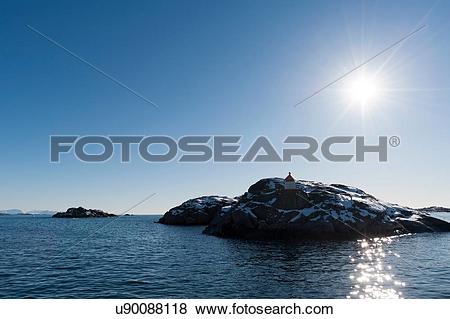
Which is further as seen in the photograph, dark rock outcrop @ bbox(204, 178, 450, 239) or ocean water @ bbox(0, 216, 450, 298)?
dark rock outcrop @ bbox(204, 178, 450, 239)

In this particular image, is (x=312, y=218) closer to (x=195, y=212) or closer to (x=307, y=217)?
(x=307, y=217)

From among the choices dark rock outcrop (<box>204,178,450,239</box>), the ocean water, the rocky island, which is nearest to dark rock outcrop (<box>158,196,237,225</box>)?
the rocky island

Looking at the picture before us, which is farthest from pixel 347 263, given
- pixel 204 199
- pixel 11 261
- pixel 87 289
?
pixel 204 199

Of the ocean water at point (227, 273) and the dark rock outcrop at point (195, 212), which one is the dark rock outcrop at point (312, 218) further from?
the dark rock outcrop at point (195, 212)

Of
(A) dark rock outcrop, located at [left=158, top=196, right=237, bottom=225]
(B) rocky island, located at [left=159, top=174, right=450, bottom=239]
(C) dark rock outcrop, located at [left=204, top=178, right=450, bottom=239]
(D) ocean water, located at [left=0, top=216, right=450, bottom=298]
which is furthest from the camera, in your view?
(A) dark rock outcrop, located at [left=158, top=196, right=237, bottom=225]

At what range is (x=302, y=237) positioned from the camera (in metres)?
77.2

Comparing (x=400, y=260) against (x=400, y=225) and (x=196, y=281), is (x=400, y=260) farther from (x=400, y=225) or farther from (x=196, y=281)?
(x=400, y=225)

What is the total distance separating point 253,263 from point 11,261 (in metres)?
34.7

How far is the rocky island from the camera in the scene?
7881 centimetres

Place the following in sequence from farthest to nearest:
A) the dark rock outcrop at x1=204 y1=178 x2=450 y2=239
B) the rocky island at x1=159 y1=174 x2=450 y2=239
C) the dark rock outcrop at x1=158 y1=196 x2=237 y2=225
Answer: the dark rock outcrop at x1=158 y1=196 x2=237 y2=225 → the rocky island at x1=159 y1=174 x2=450 y2=239 → the dark rock outcrop at x1=204 y1=178 x2=450 y2=239

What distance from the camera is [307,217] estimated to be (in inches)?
3189

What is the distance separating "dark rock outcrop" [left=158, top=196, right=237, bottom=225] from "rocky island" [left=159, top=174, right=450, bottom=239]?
175 ft

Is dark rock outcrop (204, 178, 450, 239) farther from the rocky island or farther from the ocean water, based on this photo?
the ocean water
